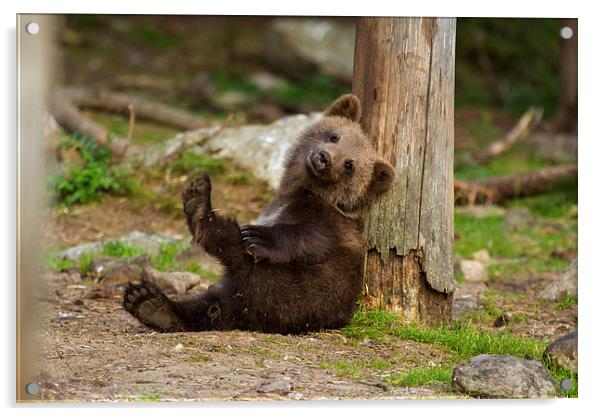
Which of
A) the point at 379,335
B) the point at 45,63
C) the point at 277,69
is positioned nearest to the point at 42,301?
the point at 45,63

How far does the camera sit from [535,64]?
13977 mm

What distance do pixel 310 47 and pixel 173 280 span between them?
874cm

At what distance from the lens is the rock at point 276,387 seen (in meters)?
4.79

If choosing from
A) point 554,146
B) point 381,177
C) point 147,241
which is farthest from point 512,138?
point 381,177

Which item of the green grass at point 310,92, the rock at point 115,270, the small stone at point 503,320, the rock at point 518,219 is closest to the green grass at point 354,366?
the small stone at point 503,320

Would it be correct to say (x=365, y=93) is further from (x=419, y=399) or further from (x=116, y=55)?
(x=116, y=55)

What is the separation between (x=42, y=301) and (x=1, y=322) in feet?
3.51

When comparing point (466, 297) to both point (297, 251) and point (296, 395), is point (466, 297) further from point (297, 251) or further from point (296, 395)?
point (296, 395)

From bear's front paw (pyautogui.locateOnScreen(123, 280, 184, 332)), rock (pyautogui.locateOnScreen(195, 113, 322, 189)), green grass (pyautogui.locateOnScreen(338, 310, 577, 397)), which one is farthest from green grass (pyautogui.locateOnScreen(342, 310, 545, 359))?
rock (pyautogui.locateOnScreen(195, 113, 322, 189))

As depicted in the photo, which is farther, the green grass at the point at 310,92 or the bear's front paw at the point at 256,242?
the green grass at the point at 310,92

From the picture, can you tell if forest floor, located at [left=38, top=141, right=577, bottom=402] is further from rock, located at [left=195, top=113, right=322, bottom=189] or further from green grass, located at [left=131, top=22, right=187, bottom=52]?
green grass, located at [left=131, top=22, right=187, bottom=52]

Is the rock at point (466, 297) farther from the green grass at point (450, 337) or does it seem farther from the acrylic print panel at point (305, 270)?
the green grass at point (450, 337)

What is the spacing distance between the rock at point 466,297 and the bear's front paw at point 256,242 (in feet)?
5.05

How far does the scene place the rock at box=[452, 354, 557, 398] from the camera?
16.0 ft
